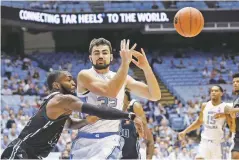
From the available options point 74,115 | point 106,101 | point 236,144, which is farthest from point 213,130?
point 74,115

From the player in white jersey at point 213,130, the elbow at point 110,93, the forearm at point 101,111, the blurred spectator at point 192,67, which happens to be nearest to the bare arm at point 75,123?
the elbow at point 110,93

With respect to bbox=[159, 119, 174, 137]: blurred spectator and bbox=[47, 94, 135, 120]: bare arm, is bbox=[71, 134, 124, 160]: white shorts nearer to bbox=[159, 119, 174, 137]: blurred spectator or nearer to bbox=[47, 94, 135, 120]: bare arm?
bbox=[47, 94, 135, 120]: bare arm

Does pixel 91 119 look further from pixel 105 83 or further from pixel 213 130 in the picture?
pixel 213 130

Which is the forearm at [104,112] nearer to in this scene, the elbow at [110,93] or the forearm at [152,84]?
the elbow at [110,93]

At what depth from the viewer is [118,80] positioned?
4.64 m

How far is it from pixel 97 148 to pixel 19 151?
2.38 feet

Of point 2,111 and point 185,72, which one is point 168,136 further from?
point 185,72

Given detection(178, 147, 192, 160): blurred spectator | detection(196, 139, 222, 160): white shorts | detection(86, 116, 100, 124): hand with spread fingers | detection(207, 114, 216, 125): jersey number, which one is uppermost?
detection(86, 116, 100, 124): hand with spread fingers

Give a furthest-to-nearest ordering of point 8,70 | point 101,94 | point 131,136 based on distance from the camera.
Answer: point 8,70 < point 131,136 < point 101,94

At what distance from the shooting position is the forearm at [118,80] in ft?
15.2

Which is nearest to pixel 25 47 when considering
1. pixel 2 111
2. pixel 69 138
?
pixel 2 111

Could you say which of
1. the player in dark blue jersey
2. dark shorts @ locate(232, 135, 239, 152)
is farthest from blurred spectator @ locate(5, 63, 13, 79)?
the player in dark blue jersey

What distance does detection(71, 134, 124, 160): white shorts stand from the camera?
4785mm

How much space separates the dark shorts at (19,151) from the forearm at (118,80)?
0.87 m
